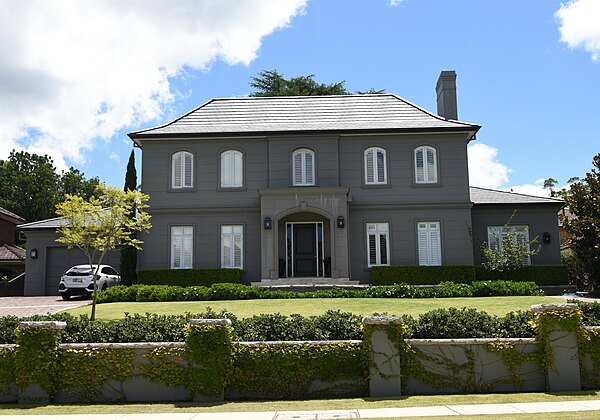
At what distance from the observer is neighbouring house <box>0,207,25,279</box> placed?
34.7m

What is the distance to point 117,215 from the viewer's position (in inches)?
588

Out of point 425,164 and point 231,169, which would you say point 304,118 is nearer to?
point 231,169

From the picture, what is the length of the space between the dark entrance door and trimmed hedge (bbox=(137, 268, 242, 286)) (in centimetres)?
268

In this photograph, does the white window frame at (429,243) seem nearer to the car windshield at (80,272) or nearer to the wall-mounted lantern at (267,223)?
the wall-mounted lantern at (267,223)

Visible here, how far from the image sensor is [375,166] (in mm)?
24469

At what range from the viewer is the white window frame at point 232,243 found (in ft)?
78.3

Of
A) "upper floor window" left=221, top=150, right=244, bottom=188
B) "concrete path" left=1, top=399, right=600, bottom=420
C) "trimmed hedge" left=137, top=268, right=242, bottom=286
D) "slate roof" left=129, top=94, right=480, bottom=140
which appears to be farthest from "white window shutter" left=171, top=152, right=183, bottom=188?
"concrete path" left=1, top=399, right=600, bottom=420

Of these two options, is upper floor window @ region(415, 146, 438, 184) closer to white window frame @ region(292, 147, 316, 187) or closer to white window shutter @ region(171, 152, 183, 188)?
white window frame @ region(292, 147, 316, 187)

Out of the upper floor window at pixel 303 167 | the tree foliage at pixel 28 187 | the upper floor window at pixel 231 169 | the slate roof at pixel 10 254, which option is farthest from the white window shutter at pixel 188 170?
the tree foliage at pixel 28 187

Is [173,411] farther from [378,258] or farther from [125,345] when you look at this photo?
[378,258]

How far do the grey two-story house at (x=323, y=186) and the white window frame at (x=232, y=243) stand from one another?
0.14 ft

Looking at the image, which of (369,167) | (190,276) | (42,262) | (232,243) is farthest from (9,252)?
(369,167)

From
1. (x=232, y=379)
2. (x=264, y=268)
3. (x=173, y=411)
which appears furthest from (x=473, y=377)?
(x=264, y=268)

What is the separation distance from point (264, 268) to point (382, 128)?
772 cm
